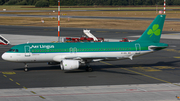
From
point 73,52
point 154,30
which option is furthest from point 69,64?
point 154,30

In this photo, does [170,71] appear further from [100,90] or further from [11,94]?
[11,94]

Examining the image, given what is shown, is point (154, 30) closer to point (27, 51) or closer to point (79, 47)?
point (79, 47)

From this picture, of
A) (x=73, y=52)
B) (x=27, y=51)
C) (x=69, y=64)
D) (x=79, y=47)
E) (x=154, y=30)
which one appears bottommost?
(x=69, y=64)

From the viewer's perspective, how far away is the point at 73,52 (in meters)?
38.3

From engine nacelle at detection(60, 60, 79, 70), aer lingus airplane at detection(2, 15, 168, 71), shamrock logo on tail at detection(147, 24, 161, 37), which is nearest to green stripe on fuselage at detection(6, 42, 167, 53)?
aer lingus airplane at detection(2, 15, 168, 71)

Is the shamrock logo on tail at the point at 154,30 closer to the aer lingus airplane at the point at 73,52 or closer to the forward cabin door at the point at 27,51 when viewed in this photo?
the aer lingus airplane at the point at 73,52

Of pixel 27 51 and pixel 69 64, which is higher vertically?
pixel 27 51

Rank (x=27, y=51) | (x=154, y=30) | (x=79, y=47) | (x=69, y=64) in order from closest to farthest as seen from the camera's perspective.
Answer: (x=69, y=64)
(x=27, y=51)
(x=79, y=47)
(x=154, y=30)

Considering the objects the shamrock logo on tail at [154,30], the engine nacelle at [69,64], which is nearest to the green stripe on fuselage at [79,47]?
the shamrock logo on tail at [154,30]

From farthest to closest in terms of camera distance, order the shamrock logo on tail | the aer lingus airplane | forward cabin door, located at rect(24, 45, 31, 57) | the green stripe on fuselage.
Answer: the shamrock logo on tail → the green stripe on fuselage → forward cabin door, located at rect(24, 45, 31, 57) → the aer lingus airplane

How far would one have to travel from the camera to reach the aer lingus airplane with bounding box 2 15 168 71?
123 ft

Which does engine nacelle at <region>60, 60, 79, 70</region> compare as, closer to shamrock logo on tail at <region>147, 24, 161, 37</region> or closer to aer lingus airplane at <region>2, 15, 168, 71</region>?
aer lingus airplane at <region>2, 15, 168, 71</region>

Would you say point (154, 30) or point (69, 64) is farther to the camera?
point (154, 30)

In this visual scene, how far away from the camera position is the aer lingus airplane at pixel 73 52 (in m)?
37.5
